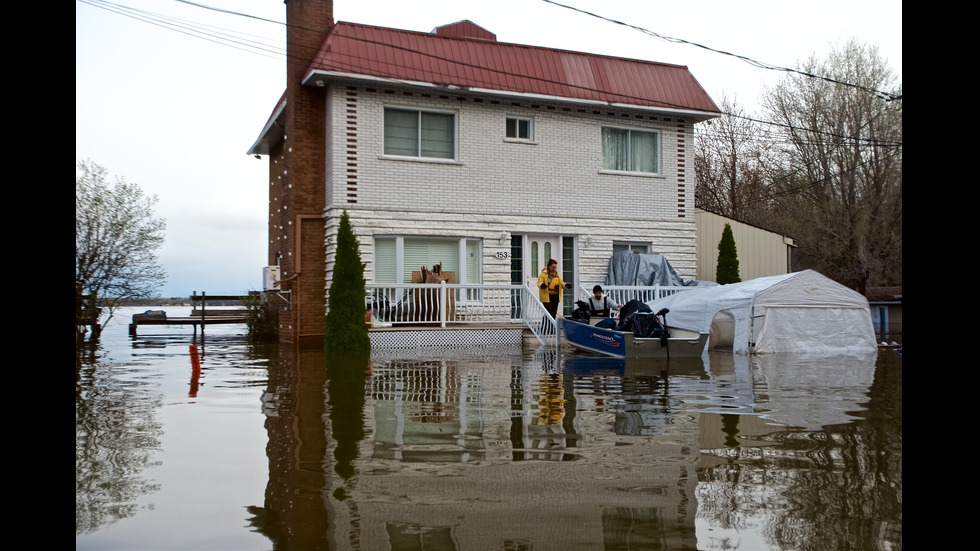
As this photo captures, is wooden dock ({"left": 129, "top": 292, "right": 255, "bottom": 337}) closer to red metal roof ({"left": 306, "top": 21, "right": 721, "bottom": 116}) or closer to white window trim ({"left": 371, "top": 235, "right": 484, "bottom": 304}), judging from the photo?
white window trim ({"left": 371, "top": 235, "right": 484, "bottom": 304})

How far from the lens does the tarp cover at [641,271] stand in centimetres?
2234

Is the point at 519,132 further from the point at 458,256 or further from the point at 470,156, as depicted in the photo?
the point at 458,256

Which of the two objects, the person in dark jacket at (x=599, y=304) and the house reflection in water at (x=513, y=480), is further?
the person in dark jacket at (x=599, y=304)

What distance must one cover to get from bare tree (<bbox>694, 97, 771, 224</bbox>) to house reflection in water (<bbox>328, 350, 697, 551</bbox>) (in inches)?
1278

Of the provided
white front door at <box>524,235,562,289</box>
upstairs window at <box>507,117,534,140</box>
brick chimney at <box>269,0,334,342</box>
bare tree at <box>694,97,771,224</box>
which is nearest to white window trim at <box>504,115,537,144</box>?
upstairs window at <box>507,117,534,140</box>

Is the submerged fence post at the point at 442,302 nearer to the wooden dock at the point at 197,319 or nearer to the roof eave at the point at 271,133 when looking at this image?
the roof eave at the point at 271,133

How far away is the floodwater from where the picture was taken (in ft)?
13.8

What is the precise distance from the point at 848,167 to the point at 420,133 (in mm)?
18236

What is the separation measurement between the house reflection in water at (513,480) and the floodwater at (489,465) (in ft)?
0.06

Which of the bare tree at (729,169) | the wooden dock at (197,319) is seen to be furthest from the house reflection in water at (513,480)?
the bare tree at (729,169)

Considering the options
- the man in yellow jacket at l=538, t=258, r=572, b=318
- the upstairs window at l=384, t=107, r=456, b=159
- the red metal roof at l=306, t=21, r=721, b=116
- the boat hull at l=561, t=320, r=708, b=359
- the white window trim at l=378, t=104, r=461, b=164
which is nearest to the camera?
the boat hull at l=561, t=320, r=708, b=359

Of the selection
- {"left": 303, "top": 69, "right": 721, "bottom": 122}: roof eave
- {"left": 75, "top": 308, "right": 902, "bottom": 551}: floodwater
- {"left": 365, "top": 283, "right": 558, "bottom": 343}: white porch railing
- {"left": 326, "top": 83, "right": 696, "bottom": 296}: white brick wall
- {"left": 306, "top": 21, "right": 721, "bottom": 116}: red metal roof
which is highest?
{"left": 306, "top": 21, "right": 721, "bottom": 116}: red metal roof
